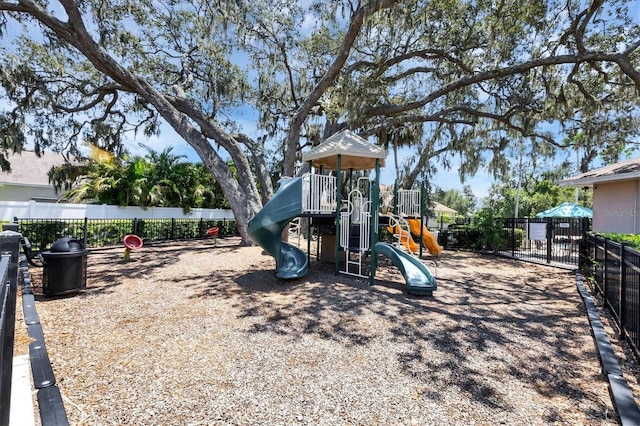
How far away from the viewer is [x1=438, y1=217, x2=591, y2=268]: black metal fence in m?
10.3

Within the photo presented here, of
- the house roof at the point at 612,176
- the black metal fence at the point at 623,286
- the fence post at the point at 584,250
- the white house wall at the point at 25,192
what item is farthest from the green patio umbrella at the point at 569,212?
the white house wall at the point at 25,192

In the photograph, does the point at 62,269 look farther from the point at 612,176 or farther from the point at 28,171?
the point at 28,171

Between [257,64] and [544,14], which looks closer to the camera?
[544,14]

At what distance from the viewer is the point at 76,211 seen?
1298 centimetres

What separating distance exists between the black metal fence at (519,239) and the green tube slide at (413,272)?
6.07 meters

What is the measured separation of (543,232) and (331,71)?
847 centimetres

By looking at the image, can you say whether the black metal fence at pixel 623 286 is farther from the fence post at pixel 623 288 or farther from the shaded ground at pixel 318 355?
the shaded ground at pixel 318 355

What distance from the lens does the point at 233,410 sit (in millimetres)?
2373

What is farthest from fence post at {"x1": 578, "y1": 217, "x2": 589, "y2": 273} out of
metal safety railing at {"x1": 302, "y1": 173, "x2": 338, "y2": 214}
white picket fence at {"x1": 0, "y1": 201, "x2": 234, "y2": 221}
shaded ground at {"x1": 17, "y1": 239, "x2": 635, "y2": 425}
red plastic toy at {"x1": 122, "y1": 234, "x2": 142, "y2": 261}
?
white picket fence at {"x1": 0, "y1": 201, "x2": 234, "y2": 221}

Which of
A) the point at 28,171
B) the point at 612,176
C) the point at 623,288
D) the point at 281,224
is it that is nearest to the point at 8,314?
the point at 281,224

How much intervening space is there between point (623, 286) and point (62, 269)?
25.4 ft

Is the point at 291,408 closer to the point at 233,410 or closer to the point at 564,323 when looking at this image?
the point at 233,410

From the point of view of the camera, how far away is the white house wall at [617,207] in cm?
933

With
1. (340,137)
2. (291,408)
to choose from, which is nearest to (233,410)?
(291,408)
